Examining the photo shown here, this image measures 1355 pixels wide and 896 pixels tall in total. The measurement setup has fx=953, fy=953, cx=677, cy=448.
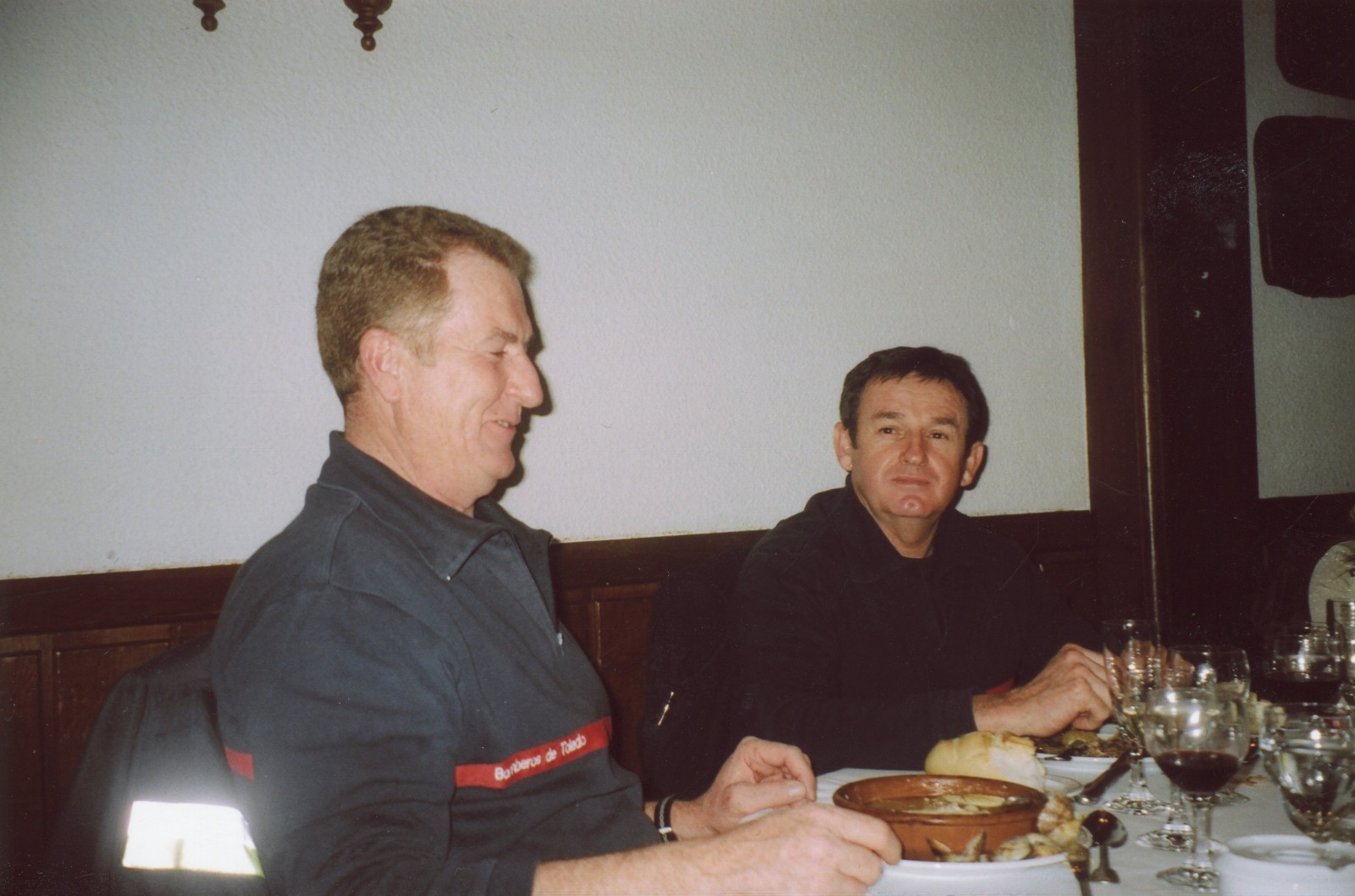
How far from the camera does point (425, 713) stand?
3.34 feet

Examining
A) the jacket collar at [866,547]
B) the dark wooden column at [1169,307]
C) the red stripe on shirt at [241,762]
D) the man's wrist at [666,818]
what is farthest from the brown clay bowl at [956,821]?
the dark wooden column at [1169,307]

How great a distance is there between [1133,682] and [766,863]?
0.61 meters

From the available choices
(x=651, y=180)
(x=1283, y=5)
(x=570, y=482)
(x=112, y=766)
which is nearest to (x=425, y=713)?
(x=112, y=766)

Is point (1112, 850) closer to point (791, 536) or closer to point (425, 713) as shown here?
point (425, 713)

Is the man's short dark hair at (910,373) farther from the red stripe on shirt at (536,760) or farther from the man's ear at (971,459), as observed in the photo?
the red stripe on shirt at (536,760)

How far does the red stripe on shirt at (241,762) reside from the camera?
987mm

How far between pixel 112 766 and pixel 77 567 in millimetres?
1143

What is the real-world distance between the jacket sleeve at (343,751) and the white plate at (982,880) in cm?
37

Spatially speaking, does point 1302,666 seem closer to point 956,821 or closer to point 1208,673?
point 1208,673

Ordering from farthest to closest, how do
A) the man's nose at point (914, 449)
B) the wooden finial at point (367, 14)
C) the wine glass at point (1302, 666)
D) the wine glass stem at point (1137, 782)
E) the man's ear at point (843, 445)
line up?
the man's ear at point (843, 445)
the man's nose at point (914, 449)
the wooden finial at point (367, 14)
the wine glass at point (1302, 666)
the wine glass stem at point (1137, 782)

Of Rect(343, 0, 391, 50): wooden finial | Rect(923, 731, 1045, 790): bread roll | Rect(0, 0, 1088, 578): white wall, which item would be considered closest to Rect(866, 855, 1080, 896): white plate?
Rect(923, 731, 1045, 790): bread roll

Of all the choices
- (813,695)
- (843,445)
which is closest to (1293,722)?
(813,695)

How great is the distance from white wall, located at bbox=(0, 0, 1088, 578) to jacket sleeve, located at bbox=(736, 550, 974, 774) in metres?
0.58

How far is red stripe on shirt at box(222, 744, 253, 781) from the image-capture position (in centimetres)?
99
